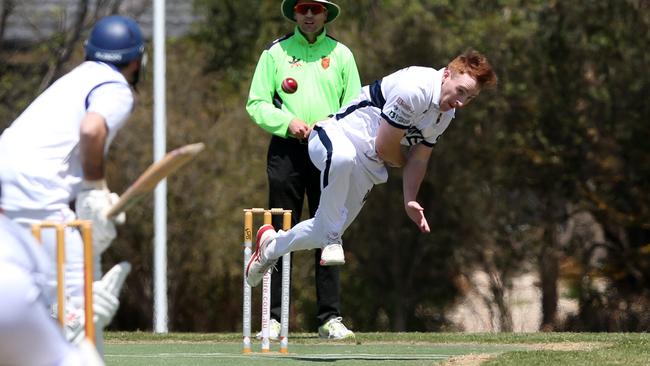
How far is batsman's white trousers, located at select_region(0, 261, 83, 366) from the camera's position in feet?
14.3

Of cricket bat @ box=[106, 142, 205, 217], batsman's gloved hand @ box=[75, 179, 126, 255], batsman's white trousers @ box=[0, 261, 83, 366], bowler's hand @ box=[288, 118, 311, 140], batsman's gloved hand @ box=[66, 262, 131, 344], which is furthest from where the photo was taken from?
bowler's hand @ box=[288, 118, 311, 140]

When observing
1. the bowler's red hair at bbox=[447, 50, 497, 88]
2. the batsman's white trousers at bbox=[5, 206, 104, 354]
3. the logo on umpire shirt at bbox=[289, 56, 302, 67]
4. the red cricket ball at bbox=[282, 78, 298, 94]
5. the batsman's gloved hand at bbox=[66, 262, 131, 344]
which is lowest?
the batsman's gloved hand at bbox=[66, 262, 131, 344]

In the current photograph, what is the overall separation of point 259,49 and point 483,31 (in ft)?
15.5

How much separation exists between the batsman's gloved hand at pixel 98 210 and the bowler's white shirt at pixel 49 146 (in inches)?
7.4

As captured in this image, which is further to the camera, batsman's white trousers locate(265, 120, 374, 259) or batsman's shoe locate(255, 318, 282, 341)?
batsman's shoe locate(255, 318, 282, 341)

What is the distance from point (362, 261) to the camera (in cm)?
2003

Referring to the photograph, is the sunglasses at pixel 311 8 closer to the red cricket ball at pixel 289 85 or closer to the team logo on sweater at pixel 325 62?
the team logo on sweater at pixel 325 62

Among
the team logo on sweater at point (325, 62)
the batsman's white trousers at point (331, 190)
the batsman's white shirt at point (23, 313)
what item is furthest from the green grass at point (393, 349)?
the batsman's white shirt at point (23, 313)

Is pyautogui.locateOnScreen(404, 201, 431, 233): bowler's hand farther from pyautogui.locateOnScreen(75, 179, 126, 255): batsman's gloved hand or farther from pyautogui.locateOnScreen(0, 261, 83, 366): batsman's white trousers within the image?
pyautogui.locateOnScreen(0, 261, 83, 366): batsman's white trousers

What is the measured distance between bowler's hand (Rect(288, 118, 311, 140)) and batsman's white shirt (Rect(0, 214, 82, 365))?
4.58 meters

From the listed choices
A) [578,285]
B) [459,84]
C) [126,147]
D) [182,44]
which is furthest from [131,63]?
[182,44]

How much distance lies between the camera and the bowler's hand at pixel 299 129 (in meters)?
9.11

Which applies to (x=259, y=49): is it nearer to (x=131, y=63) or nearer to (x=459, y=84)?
(x=459, y=84)

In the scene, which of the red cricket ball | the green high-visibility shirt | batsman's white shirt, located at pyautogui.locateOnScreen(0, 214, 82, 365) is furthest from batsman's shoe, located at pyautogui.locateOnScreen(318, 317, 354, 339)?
batsman's white shirt, located at pyautogui.locateOnScreen(0, 214, 82, 365)
